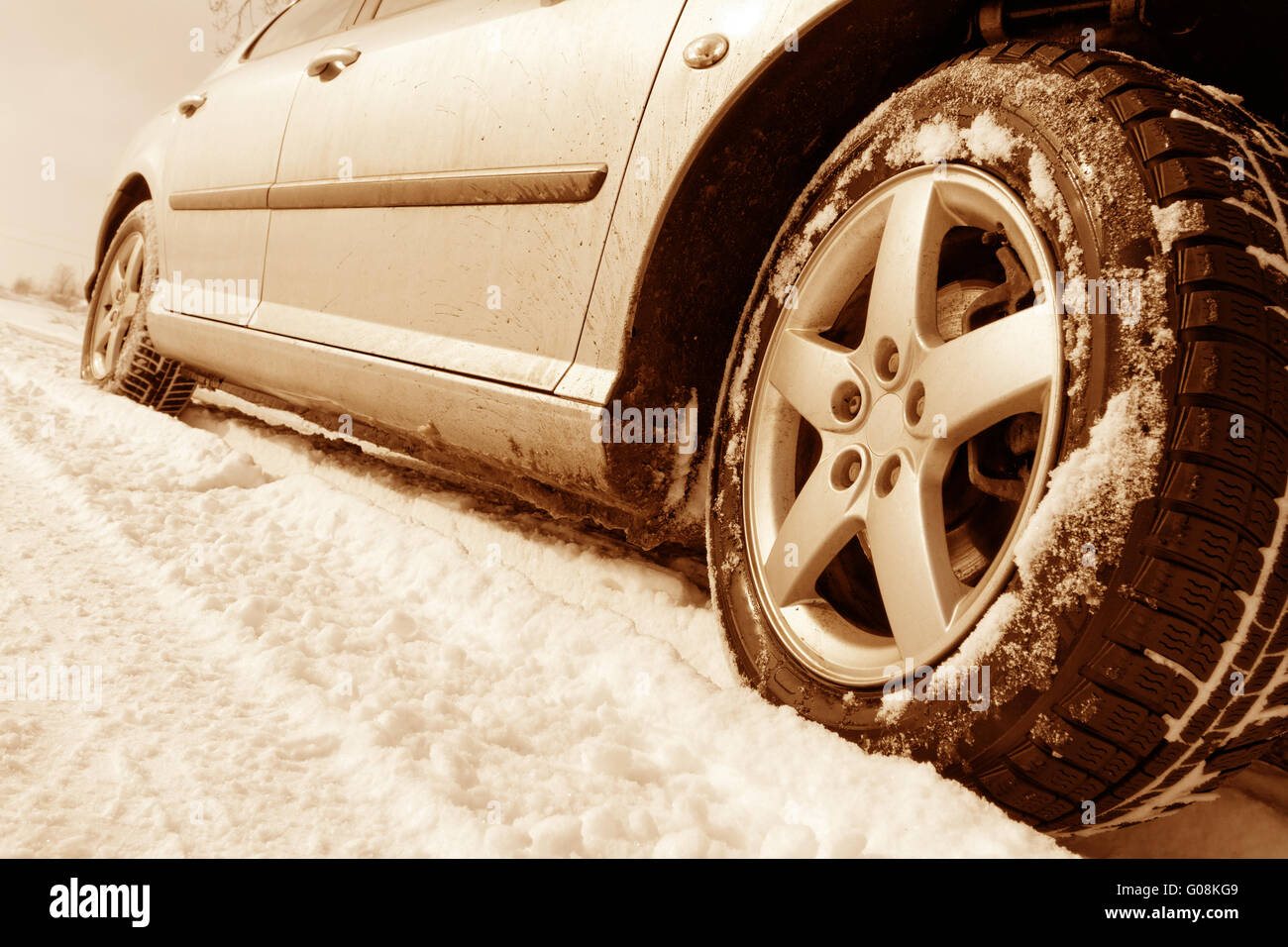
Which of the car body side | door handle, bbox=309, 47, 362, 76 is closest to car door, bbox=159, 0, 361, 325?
door handle, bbox=309, 47, 362, 76

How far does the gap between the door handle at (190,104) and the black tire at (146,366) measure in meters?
0.43

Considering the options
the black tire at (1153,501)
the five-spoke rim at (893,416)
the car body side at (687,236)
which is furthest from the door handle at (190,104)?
the black tire at (1153,501)

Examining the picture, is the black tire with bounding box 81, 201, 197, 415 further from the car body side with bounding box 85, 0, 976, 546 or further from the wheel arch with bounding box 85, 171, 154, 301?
the car body side with bounding box 85, 0, 976, 546

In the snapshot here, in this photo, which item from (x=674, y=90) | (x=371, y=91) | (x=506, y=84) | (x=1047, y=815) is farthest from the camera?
(x=371, y=91)

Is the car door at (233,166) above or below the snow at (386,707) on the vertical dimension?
above

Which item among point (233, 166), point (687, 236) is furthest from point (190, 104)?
point (687, 236)

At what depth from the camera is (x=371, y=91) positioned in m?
2.16

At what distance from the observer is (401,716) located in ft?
4.11

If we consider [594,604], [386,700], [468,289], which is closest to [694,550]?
[594,604]

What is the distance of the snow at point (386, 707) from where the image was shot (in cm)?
102

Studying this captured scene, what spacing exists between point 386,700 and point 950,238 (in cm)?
111

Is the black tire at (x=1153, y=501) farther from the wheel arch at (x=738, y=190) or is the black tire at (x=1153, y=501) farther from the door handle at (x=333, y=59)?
the door handle at (x=333, y=59)
